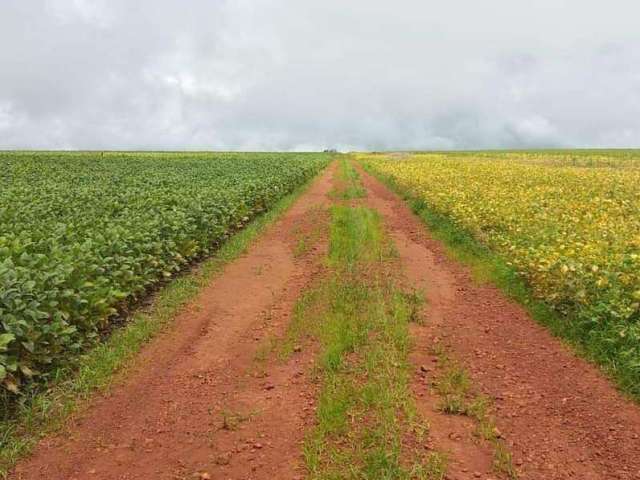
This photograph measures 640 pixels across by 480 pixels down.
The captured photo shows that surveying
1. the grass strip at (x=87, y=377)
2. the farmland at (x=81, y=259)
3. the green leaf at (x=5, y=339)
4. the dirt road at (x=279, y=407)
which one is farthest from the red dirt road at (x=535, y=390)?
the farmland at (x=81, y=259)

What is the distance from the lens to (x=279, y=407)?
19.0 feet

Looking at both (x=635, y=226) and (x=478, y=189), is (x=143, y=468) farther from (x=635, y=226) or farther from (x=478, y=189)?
(x=478, y=189)

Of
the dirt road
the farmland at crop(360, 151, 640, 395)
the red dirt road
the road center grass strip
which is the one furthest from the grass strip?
the farmland at crop(360, 151, 640, 395)

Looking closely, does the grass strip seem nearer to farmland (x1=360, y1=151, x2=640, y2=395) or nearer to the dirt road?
the dirt road

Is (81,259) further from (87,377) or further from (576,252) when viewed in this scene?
(576,252)

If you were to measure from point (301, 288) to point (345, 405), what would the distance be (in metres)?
4.65

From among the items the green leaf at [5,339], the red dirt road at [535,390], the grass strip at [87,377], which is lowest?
the grass strip at [87,377]

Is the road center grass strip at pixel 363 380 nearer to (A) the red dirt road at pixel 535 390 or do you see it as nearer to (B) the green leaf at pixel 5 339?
(A) the red dirt road at pixel 535 390

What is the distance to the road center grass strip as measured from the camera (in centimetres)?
468

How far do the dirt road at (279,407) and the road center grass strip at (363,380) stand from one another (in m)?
0.18

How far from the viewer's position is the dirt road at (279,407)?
485 centimetres

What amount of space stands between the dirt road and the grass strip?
170 millimetres

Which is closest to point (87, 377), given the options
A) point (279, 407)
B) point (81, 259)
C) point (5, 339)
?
point (5, 339)

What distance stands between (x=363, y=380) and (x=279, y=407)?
100cm
